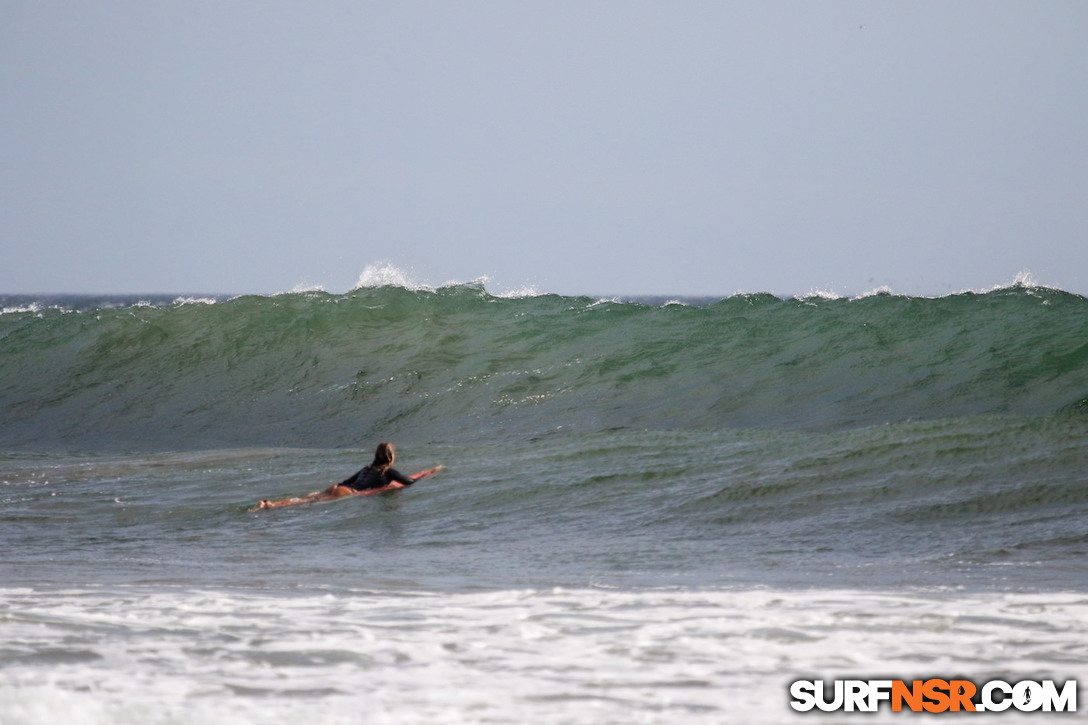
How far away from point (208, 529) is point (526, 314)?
45.0ft

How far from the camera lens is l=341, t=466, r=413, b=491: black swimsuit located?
11.1m

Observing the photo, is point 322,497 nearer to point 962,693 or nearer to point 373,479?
point 373,479

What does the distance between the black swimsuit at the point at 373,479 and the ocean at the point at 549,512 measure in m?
0.26

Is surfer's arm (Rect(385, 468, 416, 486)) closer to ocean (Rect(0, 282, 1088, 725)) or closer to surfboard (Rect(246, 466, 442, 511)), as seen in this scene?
surfboard (Rect(246, 466, 442, 511))

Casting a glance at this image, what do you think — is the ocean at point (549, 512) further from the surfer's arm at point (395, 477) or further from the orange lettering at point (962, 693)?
the surfer's arm at point (395, 477)

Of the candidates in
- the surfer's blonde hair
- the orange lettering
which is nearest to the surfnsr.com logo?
the orange lettering

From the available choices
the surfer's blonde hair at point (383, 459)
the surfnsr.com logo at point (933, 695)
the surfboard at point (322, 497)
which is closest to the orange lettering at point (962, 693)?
the surfnsr.com logo at point (933, 695)

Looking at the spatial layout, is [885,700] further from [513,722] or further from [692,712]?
[513,722]

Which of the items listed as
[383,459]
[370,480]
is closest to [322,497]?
[370,480]

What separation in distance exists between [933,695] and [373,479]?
25.4 feet

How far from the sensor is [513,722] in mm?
3785

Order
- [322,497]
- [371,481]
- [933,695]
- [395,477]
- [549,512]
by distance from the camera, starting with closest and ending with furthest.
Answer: [933,695] → [549,512] → [322,497] → [371,481] → [395,477]

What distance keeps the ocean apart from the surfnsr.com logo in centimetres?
7

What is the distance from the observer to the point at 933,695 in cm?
406
